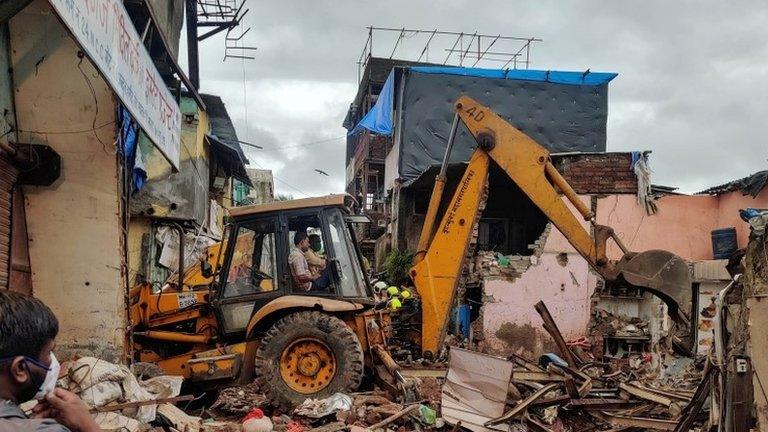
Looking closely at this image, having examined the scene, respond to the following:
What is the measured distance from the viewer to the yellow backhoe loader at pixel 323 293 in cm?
656

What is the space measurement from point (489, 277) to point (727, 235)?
531 centimetres

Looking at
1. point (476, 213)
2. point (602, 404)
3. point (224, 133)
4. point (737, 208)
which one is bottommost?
point (602, 404)

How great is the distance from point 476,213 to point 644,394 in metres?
2.74

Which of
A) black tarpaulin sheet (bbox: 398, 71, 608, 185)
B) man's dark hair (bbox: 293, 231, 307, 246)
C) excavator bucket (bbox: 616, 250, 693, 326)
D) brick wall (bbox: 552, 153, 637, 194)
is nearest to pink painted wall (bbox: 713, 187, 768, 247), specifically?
brick wall (bbox: 552, 153, 637, 194)

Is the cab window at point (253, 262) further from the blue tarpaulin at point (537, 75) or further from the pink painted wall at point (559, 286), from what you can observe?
the blue tarpaulin at point (537, 75)

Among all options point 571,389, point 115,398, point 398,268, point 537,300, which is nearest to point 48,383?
point 115,398

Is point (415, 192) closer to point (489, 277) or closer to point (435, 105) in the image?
point (435, 105)

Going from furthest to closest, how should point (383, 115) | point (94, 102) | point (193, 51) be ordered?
point (383, 115) < point (193, 51) < point (94, 102)

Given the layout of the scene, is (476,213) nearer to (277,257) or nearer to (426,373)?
(426,373)

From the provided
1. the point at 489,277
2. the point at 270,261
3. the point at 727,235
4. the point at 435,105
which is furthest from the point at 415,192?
the point at 270,261

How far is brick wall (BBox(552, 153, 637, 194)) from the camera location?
44.1 ft

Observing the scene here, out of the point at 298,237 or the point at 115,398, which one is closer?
the point at 115,398

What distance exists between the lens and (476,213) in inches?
299

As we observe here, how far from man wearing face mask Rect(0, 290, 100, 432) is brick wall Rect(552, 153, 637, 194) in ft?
41.9
